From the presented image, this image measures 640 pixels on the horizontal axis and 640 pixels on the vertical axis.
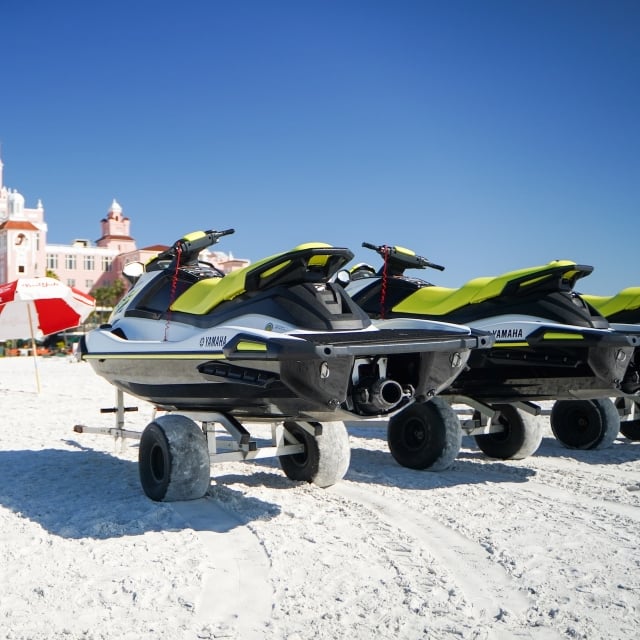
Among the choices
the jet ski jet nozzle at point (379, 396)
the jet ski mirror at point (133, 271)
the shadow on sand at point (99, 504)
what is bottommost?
the shadow on sand at point (99, 504)

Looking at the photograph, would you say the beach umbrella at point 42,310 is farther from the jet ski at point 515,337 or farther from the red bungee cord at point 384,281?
the red bungee cord at point 384,281

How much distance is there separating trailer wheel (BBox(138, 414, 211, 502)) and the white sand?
0.12 m

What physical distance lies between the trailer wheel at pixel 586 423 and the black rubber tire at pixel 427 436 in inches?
92.5

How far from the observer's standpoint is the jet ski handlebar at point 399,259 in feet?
25.3

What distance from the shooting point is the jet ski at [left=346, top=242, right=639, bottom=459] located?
6566 mm

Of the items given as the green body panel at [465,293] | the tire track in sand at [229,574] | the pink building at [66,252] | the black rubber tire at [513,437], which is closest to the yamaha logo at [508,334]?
the green body panel at [465,293]

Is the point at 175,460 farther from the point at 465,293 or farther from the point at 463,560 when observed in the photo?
the point at 465,293

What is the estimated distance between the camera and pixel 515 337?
6.84 m

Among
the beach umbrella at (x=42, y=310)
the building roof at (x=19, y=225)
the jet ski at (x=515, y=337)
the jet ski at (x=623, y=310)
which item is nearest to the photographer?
the jet ski at (x=515, y=337)

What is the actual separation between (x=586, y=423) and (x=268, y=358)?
555cm

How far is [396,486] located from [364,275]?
260 cm

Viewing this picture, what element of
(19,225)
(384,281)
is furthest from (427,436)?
(19,225)

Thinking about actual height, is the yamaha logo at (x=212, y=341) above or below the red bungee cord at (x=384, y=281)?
below

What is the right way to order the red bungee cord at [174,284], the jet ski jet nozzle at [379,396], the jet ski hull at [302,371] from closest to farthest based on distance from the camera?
the jet ski hull at [302,371] → the jet ski jet nozzle at [379,396] → the red bungee cord at [174,284]
